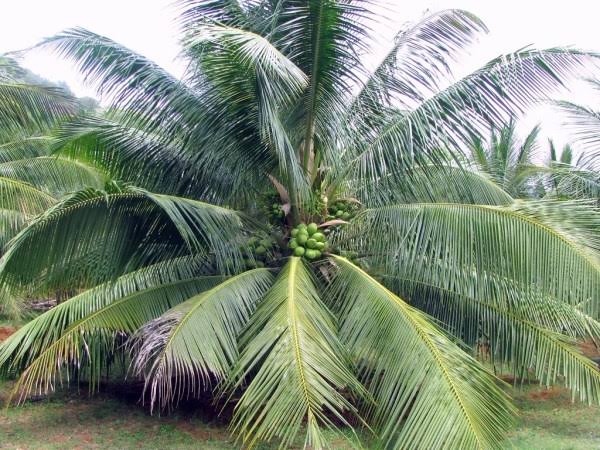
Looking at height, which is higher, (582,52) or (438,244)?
(582,52)

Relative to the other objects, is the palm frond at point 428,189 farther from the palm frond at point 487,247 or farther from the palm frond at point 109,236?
the palm frond at point 109,236

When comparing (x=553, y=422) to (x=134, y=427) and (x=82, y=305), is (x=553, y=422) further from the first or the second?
(x=82, y=305)

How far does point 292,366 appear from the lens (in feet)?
14.7

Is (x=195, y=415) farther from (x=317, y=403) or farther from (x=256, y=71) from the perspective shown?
(x=256, y=71)

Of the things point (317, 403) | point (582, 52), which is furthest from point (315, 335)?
point (582, 52)

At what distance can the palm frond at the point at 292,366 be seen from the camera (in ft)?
14.0

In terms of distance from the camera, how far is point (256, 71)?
19.0 feet

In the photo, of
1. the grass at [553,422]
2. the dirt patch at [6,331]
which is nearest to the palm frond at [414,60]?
the grass at [553,422]

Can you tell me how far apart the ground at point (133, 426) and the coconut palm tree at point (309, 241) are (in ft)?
1.69

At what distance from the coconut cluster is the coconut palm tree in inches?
0.9

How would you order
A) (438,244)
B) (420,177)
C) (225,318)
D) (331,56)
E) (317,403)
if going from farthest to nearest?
(420,177), (331,56), (438,244), (225,318), (317,403)

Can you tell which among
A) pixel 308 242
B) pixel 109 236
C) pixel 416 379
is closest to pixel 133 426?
pixel 109 236

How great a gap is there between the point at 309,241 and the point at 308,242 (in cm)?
1

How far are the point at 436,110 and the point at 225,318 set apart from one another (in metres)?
2.96
